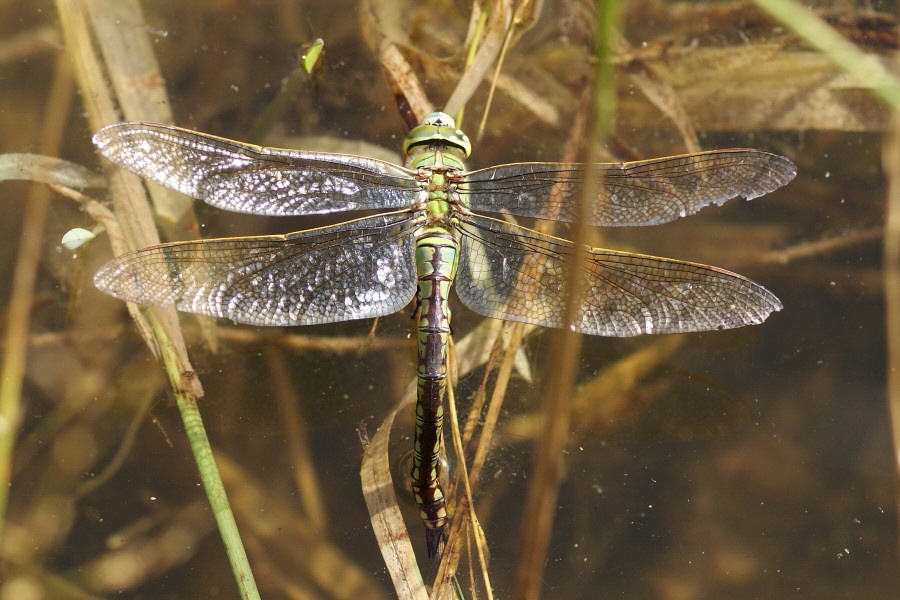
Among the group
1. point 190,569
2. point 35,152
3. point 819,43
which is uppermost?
point 819,43

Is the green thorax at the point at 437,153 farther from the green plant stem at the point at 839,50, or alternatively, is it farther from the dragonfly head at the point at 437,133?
the green plant stem at the point at 839,50

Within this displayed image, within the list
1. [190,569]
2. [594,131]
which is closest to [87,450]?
[190,569]

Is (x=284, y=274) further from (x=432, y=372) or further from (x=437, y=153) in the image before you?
(x=437, y=153)

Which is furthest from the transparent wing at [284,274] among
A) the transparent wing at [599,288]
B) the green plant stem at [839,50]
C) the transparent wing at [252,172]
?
the green plant stem at [839,50]

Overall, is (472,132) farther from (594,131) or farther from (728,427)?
(594,131)

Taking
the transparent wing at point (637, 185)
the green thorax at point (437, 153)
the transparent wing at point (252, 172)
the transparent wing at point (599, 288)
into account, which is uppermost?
the green thorax at point (437, 153)

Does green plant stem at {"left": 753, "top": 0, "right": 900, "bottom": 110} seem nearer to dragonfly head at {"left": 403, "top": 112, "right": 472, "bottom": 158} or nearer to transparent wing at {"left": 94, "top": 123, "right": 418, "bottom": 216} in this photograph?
dragonfly head at {"left": 403, "top": 112, "right": 472, "bottom": 158}
